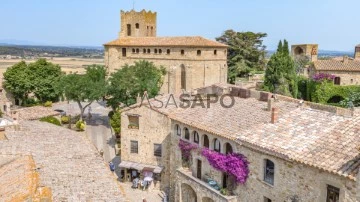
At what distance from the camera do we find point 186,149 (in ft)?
92.0

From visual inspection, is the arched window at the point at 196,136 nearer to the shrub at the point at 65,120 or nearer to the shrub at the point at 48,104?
the shrub at the point at 65,120

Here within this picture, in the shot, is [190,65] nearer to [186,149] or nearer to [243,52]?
[243,52]

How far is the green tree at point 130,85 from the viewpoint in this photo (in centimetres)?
4656

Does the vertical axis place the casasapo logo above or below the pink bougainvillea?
above

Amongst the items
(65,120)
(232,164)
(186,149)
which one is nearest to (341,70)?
(186,149)

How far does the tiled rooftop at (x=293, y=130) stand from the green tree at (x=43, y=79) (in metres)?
45.2

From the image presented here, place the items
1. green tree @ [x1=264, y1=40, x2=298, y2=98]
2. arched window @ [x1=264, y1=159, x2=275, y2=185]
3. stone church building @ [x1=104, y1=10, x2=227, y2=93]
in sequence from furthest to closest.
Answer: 1. stone church building @ [x1=104, y1=10, x2=227, y2=93]
2. green tree @ [x1=264, y1=40, x2=298, y2=98]
3. arched window @ [x1=264, y1=159, x2=275, y2=185]

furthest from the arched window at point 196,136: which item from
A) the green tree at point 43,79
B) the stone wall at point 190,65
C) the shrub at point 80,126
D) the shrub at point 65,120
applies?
the green tree at point 43,79

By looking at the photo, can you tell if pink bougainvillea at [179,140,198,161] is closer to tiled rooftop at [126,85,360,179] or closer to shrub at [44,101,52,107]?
tiled rooftop at [126,85,360,179]

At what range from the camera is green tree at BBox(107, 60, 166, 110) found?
46.6 metres

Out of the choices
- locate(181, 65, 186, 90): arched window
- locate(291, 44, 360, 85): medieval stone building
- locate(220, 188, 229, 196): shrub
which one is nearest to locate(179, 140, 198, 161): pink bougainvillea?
locate(220, 188, 229, 196): shrub

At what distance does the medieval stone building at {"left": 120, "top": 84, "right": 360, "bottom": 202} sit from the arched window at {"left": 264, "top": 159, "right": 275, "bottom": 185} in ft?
0.20

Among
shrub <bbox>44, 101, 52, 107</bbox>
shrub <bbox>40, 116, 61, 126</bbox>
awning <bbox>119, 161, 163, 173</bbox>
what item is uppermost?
shrub <bbox>40, 116, 61, 126</bbox>

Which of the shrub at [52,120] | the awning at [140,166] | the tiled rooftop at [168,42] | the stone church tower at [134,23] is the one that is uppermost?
the stone church tower at [134,23]
